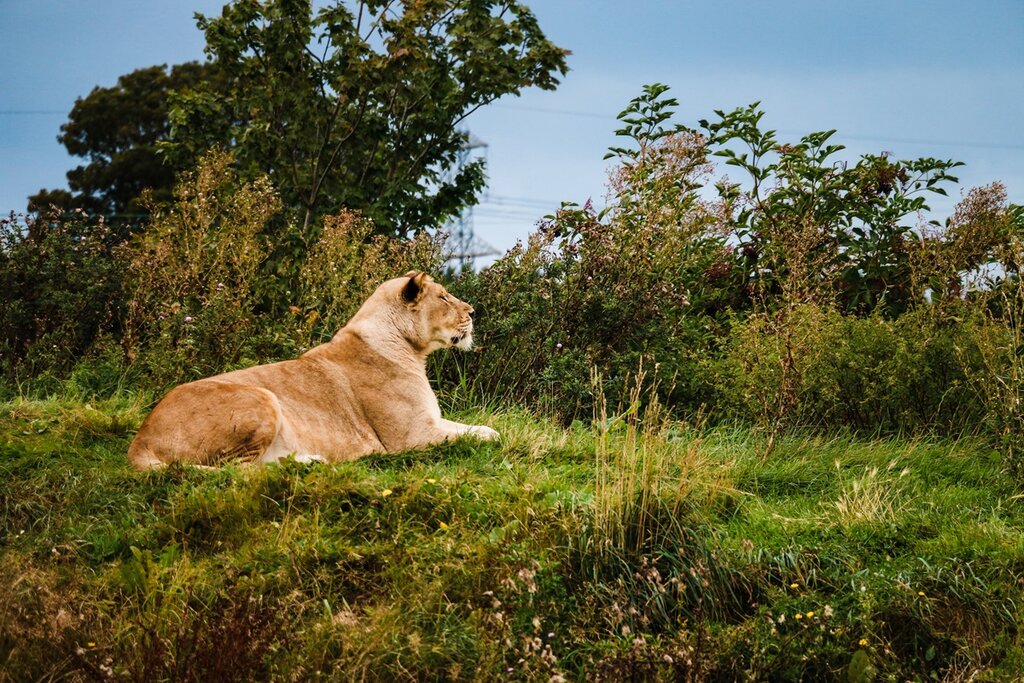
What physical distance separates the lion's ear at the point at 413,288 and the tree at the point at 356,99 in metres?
7.49

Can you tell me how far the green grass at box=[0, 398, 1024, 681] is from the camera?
468 cm

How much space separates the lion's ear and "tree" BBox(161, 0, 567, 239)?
749cm

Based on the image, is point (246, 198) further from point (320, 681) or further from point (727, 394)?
point (320, 681)

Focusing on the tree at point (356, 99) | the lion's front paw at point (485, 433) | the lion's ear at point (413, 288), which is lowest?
the lion's front paw at point (485, 433)

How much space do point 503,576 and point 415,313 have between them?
3079 mm

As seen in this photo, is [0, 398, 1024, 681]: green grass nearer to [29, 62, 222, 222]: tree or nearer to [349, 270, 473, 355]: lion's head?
[349, 270, 473, 355]: lion's head

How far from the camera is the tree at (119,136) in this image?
94.9ft

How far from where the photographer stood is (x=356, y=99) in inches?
639

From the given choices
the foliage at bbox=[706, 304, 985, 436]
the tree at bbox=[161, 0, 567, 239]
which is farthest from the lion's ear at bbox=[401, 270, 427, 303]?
the tree at bbox=[161, 0, 567, 239]

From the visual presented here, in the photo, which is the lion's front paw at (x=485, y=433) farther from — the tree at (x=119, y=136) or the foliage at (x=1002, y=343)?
the tree at (x=119, y=136)

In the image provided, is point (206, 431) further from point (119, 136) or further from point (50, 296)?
point (119, 136)

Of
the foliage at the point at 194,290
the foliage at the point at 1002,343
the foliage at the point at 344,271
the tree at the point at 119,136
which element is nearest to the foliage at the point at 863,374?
the foliage at the point at 1002,343

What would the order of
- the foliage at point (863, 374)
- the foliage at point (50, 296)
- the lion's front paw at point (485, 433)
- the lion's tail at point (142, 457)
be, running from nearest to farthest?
the lion's tail at point (142, 457) → the lion's front paw at point (485, 433) → the foliage at point (863, 374) → the foliage at point (50, 296)

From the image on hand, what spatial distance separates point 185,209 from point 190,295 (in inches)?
35.7
